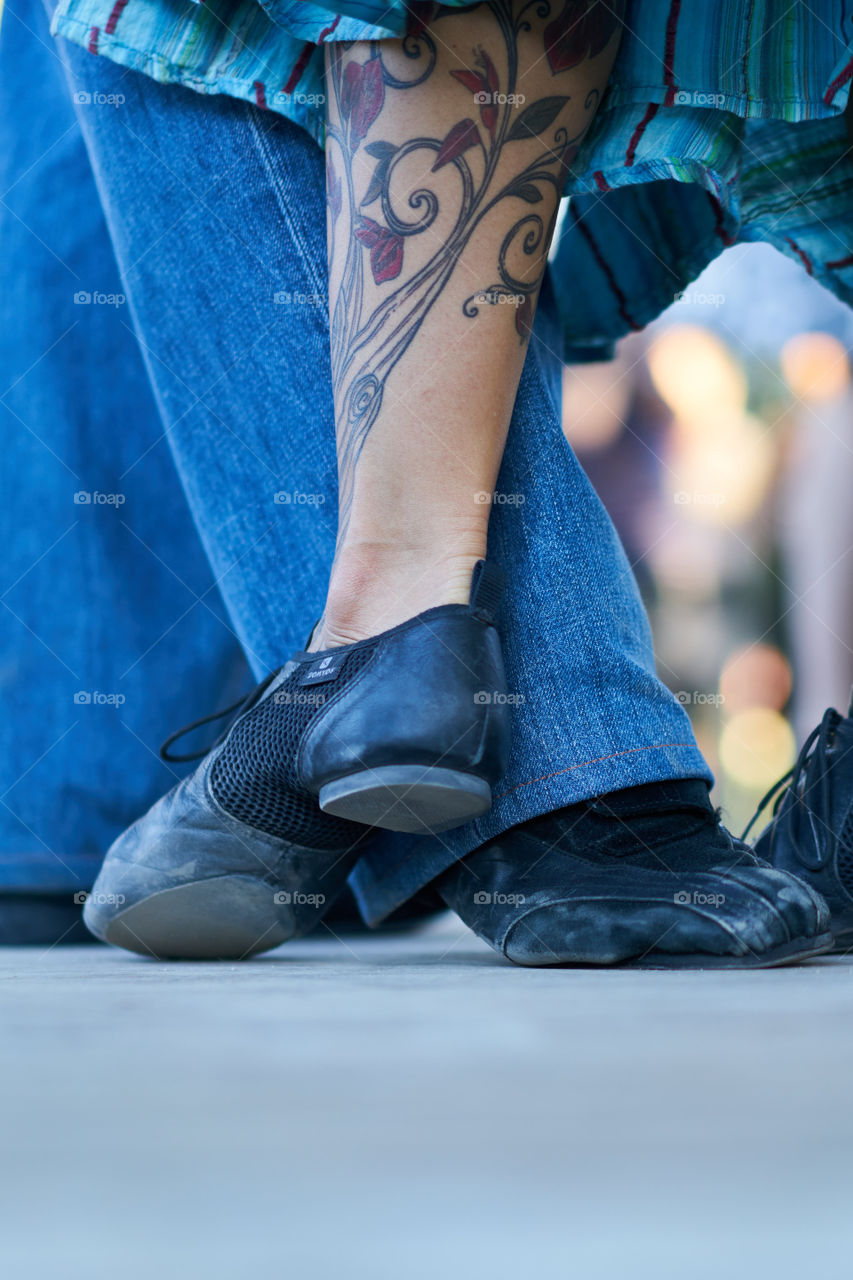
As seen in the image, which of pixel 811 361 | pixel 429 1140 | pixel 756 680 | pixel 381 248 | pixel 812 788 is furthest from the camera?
pixel 756 680

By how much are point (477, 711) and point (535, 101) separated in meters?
0.41

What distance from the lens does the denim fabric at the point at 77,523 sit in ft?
3.65

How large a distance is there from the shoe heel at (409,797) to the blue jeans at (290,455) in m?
0.12

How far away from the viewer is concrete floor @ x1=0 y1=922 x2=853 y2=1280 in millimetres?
169

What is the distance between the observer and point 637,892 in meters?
0.62

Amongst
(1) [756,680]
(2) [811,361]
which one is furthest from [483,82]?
(1) [756,680]

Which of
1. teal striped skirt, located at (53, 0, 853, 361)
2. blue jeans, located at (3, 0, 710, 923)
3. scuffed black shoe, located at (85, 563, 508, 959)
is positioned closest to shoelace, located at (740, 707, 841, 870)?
blue jeans, located at (3, 0, 710, 923)

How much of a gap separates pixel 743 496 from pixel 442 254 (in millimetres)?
4010

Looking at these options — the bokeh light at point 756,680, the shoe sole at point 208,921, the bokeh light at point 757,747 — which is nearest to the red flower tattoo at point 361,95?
the shoe sole at point 208,921

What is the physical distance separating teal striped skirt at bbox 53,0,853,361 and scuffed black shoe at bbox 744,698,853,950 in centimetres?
44

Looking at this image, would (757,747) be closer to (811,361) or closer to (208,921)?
(811,361)

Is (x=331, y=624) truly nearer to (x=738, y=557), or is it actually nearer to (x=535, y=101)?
(x=535, y=101)

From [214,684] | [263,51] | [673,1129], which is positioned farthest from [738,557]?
[673,1129]

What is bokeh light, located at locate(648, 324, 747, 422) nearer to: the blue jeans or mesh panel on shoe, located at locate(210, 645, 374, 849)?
the blue jeans
